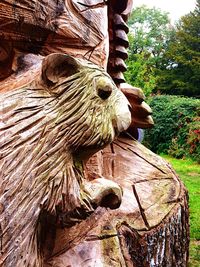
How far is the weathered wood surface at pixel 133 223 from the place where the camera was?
4.18 feet

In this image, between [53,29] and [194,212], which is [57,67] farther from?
[194,212]

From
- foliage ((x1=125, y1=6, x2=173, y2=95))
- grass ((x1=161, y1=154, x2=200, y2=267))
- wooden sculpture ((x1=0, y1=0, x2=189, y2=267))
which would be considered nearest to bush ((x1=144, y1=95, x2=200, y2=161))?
grass ((x1=161, y1=154, x2=200, y2=267))

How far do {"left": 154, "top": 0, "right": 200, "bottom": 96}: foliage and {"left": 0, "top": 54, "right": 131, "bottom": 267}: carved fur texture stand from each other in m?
14.6

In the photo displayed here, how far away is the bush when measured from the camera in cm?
1042

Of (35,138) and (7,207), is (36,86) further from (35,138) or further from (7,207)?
(7,207)

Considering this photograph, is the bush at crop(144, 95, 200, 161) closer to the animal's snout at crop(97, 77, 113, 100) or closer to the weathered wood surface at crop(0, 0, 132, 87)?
the weathered wood surface at crop(0, 0, 132, 87)

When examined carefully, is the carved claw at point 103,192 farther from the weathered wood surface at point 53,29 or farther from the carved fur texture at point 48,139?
the weathered wood surface at point 53,29

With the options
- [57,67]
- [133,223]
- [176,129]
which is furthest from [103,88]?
[176,129]

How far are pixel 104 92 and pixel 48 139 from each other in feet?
0.73

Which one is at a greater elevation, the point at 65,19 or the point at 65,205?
the point at 65,19

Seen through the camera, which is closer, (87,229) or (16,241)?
(16,241)

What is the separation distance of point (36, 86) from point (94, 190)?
303 millimetres

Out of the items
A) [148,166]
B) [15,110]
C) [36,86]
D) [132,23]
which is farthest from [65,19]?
[132,23]

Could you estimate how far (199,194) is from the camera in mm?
5508
